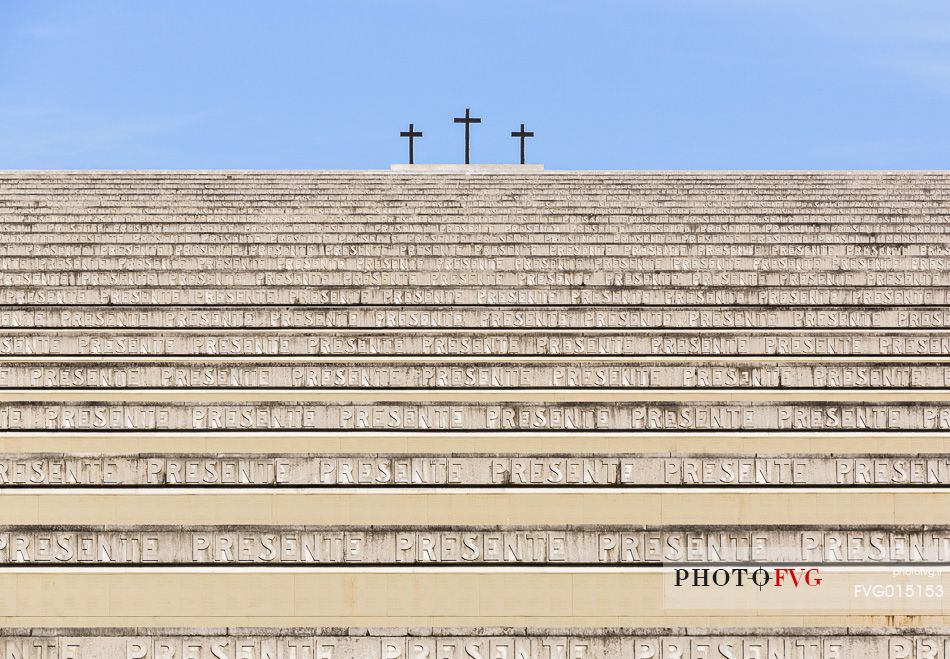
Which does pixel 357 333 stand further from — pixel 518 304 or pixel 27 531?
pixel 27 531

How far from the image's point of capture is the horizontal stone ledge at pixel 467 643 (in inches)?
273

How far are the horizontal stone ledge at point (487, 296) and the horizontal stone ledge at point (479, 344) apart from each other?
3.81ft

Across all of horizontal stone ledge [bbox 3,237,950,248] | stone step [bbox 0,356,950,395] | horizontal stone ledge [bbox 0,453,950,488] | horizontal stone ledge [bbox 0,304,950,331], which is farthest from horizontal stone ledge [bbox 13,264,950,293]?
horizontal stone ledge [bbox 0,453,950,488]

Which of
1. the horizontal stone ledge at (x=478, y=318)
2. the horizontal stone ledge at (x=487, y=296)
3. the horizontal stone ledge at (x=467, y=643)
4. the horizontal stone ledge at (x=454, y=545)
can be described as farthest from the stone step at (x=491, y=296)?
the horizontal stone ledge at (x=467, y=643)

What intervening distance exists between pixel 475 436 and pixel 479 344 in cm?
225

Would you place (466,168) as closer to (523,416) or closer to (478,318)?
(478,318)

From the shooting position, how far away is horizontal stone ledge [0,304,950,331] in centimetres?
1317

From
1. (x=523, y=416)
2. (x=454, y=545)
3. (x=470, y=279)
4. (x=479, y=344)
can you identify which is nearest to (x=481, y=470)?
(x=523, y=416)

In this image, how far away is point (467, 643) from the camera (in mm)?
7012

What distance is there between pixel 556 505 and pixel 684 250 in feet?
24.0

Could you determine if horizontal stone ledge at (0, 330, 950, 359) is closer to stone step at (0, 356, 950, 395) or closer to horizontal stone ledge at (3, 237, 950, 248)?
stone step at (0, 356, 950, 395)

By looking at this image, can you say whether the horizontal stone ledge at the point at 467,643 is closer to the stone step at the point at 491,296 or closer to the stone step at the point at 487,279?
the stone step at the point at 491,296

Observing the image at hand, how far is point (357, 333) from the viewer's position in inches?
497

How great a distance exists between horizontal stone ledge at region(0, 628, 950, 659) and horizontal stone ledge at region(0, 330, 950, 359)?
564 centimetres
